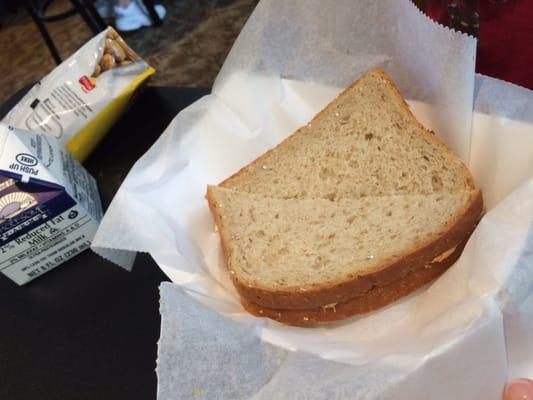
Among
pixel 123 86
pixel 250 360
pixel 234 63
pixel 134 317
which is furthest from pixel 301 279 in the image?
pixel 123 86

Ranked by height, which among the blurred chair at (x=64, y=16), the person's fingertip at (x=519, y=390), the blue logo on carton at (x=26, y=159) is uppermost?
the blue logo on carton at (x=26, y=159)

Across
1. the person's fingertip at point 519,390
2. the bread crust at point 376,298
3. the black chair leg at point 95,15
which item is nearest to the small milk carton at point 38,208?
the bread crust at point 376,298

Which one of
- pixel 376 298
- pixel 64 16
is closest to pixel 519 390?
pixel 376 298

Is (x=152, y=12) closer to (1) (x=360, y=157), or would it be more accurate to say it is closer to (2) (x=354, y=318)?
(1) (x=360, y=157)

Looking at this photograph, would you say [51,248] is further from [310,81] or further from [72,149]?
[310,81]

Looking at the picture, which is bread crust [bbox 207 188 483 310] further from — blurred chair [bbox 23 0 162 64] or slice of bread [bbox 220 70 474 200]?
blurred chair [bbox 23 0 162 64]

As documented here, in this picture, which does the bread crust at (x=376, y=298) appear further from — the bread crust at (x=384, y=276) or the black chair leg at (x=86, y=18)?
the black chair leg at (x=86, y=18)

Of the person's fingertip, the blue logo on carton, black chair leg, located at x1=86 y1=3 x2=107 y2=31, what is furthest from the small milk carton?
black chair leg, located at x1=86 y1=3 x2=107 y2=31
